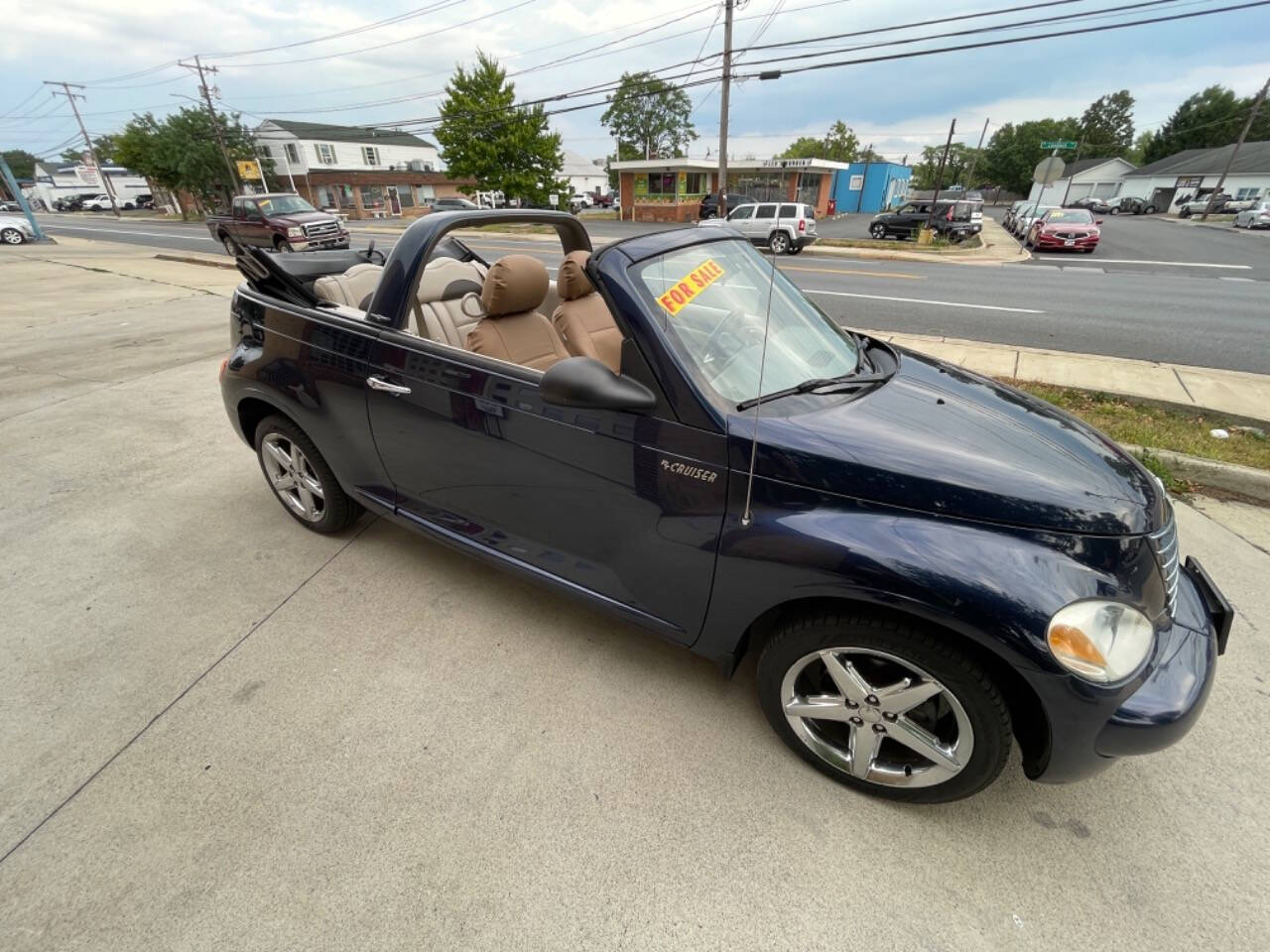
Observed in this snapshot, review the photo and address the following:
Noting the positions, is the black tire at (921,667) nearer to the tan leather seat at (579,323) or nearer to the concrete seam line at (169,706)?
the tan leather seat at (579,323)

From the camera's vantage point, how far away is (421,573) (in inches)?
114

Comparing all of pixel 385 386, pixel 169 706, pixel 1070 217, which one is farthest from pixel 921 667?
pixel 1070 217

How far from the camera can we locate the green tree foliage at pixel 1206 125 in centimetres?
6512

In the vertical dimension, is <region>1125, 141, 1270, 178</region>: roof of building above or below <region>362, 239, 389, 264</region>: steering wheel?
above

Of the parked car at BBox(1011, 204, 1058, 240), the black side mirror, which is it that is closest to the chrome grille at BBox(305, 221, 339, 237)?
the black side mirror

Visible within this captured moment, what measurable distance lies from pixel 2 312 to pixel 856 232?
3144 centimetres

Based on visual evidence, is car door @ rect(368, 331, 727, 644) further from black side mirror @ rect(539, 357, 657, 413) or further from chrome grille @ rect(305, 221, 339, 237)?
chrome grille @ rect(305, 221, 339, 237)

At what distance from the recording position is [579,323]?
2512mm

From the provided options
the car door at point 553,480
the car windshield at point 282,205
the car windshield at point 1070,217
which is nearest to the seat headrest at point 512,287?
the car door at point 553,480

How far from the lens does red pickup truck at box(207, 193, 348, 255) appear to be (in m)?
16.7

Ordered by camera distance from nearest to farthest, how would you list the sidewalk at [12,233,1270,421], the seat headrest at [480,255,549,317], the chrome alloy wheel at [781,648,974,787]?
the chrome alloy wheel at [781,648,974,787], the seat headrest at [480,255,549,317], the sidewalk at [12,233,1270,421]

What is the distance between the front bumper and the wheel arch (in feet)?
0.12

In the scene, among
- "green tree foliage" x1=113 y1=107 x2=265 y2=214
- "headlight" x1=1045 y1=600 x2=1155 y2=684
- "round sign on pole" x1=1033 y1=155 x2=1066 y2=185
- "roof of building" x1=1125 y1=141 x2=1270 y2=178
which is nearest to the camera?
"headlight" x1=1045 y1=600 x2=1155 y2=684

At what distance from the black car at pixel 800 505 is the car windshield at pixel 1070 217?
2352cm
